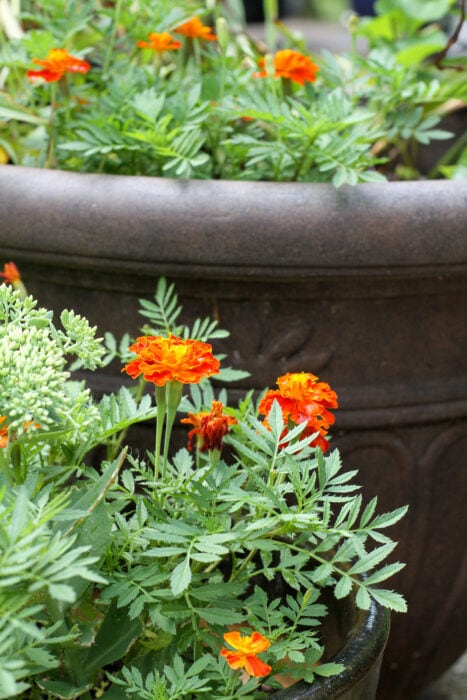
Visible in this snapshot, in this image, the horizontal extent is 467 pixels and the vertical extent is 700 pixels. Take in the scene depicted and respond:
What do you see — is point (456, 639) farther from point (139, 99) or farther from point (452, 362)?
point (139, 99)

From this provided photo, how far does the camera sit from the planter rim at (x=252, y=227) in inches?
40.4

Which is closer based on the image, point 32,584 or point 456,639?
point 32,584

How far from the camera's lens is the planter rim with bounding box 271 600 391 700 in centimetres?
68

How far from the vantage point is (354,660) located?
2.34ft

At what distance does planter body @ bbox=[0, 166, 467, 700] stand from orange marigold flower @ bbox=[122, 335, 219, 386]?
33 cm

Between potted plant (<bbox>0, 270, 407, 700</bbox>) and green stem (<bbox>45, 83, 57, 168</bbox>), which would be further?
green stem (<bbox>45, 83, 57, 168</bbox>)

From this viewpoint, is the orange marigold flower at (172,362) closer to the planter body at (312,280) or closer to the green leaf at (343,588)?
the green leaf at (343,588)

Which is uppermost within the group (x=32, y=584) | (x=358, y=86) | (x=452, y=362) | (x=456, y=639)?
(x=358, y=86)

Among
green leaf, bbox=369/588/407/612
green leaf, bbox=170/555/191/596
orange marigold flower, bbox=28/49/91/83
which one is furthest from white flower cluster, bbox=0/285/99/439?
orange marigold flower, bbox=28/49/91/83

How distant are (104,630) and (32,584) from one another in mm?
181

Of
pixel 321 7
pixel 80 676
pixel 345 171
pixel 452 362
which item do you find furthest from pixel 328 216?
pixel 321 7

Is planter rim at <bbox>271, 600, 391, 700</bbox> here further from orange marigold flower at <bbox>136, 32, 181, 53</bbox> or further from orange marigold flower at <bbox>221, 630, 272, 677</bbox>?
orange marigold flower at <bbox>136, 32, 181, 53</bbox>

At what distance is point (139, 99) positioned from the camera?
1.13 metres

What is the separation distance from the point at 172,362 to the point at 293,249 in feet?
1.19
